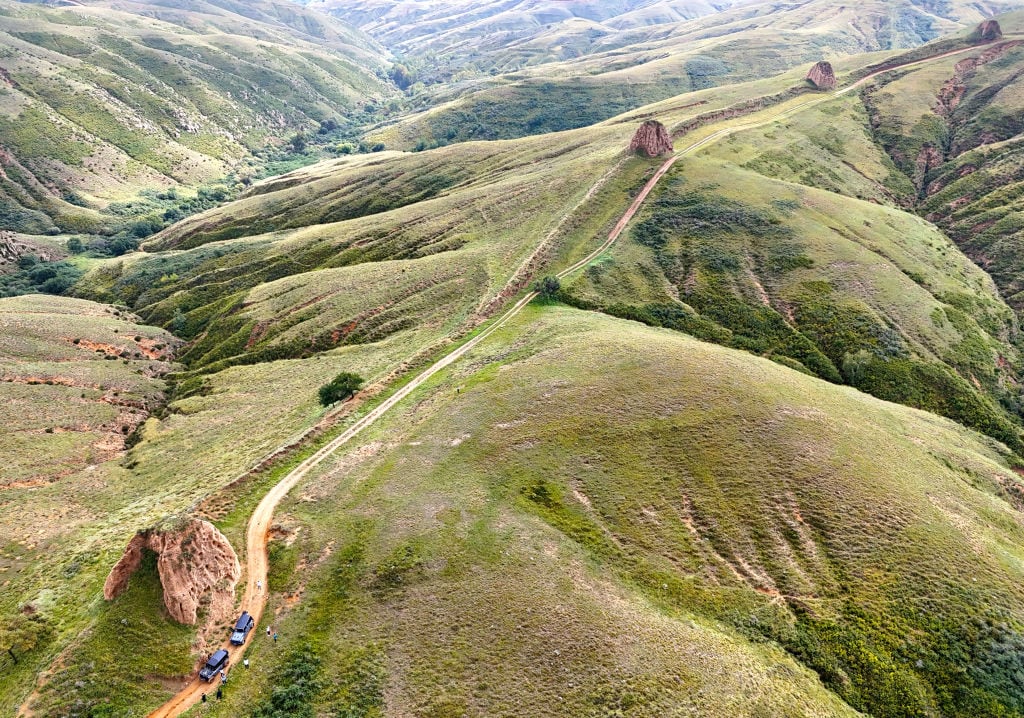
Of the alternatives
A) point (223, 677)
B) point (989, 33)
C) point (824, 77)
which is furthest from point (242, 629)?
point (989, 33)

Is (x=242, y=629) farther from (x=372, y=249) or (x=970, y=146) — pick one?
(x=970, y=146)

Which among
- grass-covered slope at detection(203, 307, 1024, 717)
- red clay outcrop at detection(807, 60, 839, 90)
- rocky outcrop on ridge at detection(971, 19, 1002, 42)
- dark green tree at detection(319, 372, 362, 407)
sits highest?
rocky outcrop on ridge at detection(971, 19, 1002, 42)

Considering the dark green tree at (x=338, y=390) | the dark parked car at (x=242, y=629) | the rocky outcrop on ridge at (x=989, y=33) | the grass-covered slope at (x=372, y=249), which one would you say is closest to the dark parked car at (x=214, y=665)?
the dark parked car at (x=242, y=629)

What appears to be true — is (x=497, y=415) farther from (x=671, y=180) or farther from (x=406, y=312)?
(x=671, y=180)

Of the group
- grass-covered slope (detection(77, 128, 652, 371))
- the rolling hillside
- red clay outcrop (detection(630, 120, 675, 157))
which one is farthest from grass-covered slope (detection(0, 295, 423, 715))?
red clay outcrop (detection(630, 120, 675, 157))

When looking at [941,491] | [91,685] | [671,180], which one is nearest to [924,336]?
[941,491]

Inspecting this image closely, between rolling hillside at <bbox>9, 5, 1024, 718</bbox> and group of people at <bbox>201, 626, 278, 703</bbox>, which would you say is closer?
group of people at <bbox>201, 626, 278, 703</bbox>

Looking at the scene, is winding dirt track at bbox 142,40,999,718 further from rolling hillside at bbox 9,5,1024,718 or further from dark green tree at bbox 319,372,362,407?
dark green tree at bbox 319,372,362,407
